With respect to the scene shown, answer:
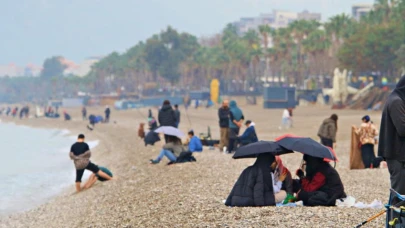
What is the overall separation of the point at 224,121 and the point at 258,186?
10.6m

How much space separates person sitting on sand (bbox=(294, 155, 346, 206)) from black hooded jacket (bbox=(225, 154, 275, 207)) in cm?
45

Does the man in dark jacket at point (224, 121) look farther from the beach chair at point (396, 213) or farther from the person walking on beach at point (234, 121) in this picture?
the beach chair at point (396, 213)

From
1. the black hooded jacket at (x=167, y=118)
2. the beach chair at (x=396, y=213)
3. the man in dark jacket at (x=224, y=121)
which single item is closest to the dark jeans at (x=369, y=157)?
the man in dark jacket at (x=224, y=121)

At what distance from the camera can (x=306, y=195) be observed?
10.3 m

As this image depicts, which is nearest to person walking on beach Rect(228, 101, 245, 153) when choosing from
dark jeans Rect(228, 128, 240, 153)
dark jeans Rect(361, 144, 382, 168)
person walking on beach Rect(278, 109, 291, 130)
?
dark jeans Rect(228, 128, 240, 153)

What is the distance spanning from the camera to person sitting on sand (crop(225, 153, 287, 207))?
404 inches

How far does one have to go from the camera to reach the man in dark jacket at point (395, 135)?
7.11 meters

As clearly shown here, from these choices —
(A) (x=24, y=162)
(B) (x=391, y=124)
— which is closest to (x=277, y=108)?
(A) (x=24, y=162)

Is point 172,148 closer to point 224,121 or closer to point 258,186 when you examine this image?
point 224,121

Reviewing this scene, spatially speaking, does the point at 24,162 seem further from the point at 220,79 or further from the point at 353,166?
the point at 220,79

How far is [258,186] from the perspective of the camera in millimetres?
10305

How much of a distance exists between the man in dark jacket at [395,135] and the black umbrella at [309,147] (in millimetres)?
2606

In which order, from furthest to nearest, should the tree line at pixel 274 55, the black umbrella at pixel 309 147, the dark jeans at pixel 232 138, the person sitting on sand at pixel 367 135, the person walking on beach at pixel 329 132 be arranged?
the tree line at pixel 274 55 < the dark jeans at pixel 232 138 < the person walking on beach at pixel 329 132 < the person sitting on sand at pixel 367 135 < the black umbrella at pixel 309 147

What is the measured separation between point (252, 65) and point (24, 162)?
214 feet
